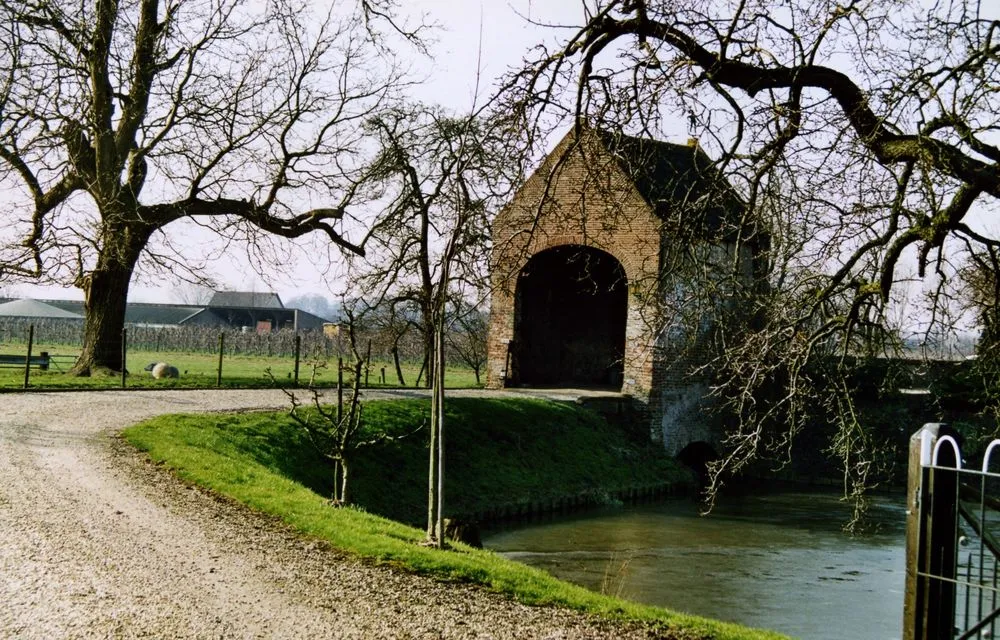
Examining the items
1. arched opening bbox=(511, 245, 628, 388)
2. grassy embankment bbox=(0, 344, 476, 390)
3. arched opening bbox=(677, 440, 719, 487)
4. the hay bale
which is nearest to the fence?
grassy embankment bbox=(0, 344, 476, 390)

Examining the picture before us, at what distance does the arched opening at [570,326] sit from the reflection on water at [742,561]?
8421 mm

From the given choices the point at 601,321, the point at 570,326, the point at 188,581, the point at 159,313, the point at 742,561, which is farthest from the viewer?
the point at 159,313

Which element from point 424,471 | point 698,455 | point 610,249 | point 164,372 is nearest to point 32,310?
point 164,372

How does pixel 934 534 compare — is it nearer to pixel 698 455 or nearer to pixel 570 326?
pixel 698 455

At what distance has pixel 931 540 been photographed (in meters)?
4.96

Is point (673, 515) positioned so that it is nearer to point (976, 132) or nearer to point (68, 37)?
point (976, 132)

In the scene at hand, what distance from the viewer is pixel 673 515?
787 inches

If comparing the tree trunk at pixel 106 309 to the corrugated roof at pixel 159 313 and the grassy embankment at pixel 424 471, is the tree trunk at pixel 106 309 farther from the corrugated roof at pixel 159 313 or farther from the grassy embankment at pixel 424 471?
the corrugated roof at pixel 159 313

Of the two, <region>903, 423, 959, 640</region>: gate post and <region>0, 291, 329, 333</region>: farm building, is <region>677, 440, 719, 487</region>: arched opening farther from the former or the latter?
<region>0, 291, 329, 333</region>: farm building

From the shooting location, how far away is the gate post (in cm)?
496

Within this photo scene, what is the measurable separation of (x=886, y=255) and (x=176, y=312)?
7098cm

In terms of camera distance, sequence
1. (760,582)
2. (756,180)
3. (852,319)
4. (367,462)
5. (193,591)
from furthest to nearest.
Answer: (367,462) → (760,582) → (852,319) → (756,180) → (193,591)

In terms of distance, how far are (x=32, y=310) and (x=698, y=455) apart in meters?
53.1

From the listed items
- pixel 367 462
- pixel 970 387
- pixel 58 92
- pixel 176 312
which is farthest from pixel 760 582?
pixel 176 312
